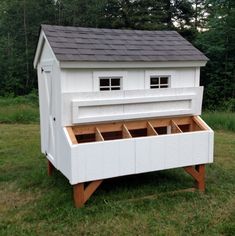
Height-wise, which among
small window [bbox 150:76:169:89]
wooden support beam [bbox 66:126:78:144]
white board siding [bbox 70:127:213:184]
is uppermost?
small window [bbox 150:76:169:89]

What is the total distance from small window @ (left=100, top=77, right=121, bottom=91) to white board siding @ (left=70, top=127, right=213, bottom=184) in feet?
3.38

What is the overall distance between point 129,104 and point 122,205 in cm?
165

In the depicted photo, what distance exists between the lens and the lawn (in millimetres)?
4824

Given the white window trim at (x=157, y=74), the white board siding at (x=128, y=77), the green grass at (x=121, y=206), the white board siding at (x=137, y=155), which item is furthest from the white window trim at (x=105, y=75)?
the green grass at (x=121, y=206)

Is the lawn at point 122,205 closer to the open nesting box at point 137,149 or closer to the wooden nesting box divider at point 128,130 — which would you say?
the wooden nesting box divider at point 128,130

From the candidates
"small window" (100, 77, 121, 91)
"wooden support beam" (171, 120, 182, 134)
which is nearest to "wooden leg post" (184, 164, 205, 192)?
"wooden support beam" (171, 120, 182, 134)

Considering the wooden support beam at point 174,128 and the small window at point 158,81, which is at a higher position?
the small window at point 158,81

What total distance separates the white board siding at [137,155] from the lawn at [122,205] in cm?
56

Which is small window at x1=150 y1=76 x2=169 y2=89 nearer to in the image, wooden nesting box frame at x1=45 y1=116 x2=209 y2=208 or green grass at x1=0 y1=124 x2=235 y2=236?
wooden nesting box frame at x1=45 y1=116 x2=209 y2=208

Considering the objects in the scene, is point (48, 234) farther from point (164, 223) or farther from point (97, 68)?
point (97, 68)

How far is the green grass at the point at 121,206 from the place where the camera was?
4820 millimetres

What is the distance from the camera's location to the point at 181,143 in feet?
19.1

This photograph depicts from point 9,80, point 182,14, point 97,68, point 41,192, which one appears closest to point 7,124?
point 41,192

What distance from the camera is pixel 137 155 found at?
5.49 m
